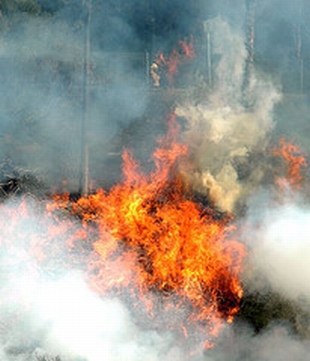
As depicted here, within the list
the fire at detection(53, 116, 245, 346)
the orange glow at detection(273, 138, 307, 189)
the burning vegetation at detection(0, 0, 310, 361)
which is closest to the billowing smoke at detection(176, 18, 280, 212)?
the burning vegetation at detection(0, 0, 310, 361)

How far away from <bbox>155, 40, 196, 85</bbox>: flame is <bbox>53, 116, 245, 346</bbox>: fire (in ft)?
31.3

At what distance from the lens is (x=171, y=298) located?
41.2ft

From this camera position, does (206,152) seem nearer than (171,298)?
No

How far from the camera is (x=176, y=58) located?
23.8m

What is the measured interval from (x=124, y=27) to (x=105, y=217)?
1262 centimetres

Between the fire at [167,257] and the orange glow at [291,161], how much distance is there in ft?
15.5

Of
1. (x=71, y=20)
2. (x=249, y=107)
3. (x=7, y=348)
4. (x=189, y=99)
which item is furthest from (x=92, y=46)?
(x=7, y=348)

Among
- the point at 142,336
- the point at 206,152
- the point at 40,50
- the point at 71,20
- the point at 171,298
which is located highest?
the point at 71,20

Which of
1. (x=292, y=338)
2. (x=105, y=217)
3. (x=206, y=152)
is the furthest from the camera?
(x=206, y=152)

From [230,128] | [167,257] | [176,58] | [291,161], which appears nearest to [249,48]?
[176,58]

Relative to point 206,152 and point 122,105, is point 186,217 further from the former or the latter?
point 122,105

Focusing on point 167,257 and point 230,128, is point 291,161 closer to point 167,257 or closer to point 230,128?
point 230,128

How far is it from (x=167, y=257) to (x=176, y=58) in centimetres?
1302

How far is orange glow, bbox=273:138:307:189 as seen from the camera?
1850cm
